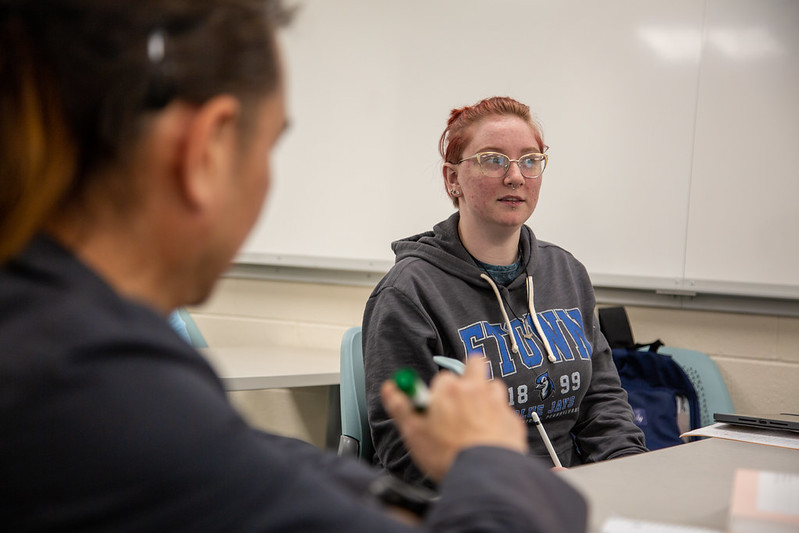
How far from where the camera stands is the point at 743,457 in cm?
133

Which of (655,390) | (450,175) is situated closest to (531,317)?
(450,175)

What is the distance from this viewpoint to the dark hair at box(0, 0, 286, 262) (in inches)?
20.8

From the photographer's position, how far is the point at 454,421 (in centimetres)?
69

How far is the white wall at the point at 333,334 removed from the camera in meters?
2.56

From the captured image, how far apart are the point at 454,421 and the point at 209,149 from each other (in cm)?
32

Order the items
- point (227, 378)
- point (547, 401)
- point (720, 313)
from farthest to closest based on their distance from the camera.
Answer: point (720, 313), point (227, 378), point (547, 401)

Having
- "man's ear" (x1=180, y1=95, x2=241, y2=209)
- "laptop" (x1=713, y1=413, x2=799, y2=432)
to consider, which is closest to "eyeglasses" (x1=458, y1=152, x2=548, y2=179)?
"laptop" (x1=713, y1=413, x2=799, y2=432)

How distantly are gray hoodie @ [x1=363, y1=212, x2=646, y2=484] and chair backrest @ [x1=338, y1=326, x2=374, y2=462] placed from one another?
0.60 ft

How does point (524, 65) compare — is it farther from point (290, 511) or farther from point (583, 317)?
point (290, 511)

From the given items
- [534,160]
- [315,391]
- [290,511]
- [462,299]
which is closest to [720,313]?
[534,160]

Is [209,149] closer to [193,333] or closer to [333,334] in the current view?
[193,333]

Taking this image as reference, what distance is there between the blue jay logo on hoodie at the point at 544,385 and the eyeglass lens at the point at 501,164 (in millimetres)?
507

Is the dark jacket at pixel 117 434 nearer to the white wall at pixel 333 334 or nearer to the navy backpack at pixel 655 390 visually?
the navy backpack at pixel 655 390

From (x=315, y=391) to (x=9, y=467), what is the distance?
2.81m
